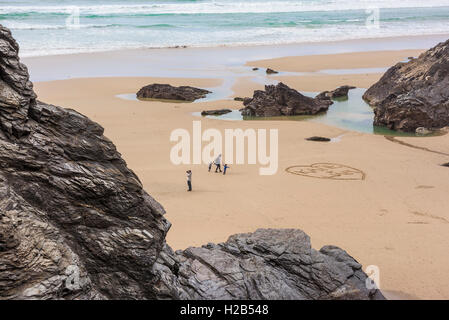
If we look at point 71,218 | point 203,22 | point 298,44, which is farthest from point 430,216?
point 203,22

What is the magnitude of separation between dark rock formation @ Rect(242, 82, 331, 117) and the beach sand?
224cm

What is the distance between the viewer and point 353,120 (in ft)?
100

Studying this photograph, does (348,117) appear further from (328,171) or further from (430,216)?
(430,216)

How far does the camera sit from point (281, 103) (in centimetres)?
3234

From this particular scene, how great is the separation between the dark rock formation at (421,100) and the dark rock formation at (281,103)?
4561 millimetres

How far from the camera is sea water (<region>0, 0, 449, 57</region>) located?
65438 millimetres

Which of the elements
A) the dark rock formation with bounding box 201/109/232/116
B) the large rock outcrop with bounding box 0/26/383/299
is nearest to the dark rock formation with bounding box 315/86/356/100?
the dark rock formation with bounding box 201/109/232/116

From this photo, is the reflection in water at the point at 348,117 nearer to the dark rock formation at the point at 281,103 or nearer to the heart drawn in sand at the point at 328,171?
the dark rock formation at the point at 281,103

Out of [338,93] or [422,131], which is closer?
[422,131]

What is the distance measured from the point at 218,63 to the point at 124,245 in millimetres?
45033

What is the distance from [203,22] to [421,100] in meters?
65.5

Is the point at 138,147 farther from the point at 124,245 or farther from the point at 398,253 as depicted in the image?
the point at 124,245

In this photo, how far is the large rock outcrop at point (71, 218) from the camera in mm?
6203

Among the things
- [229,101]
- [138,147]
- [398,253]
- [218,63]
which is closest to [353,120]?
[229,101]
